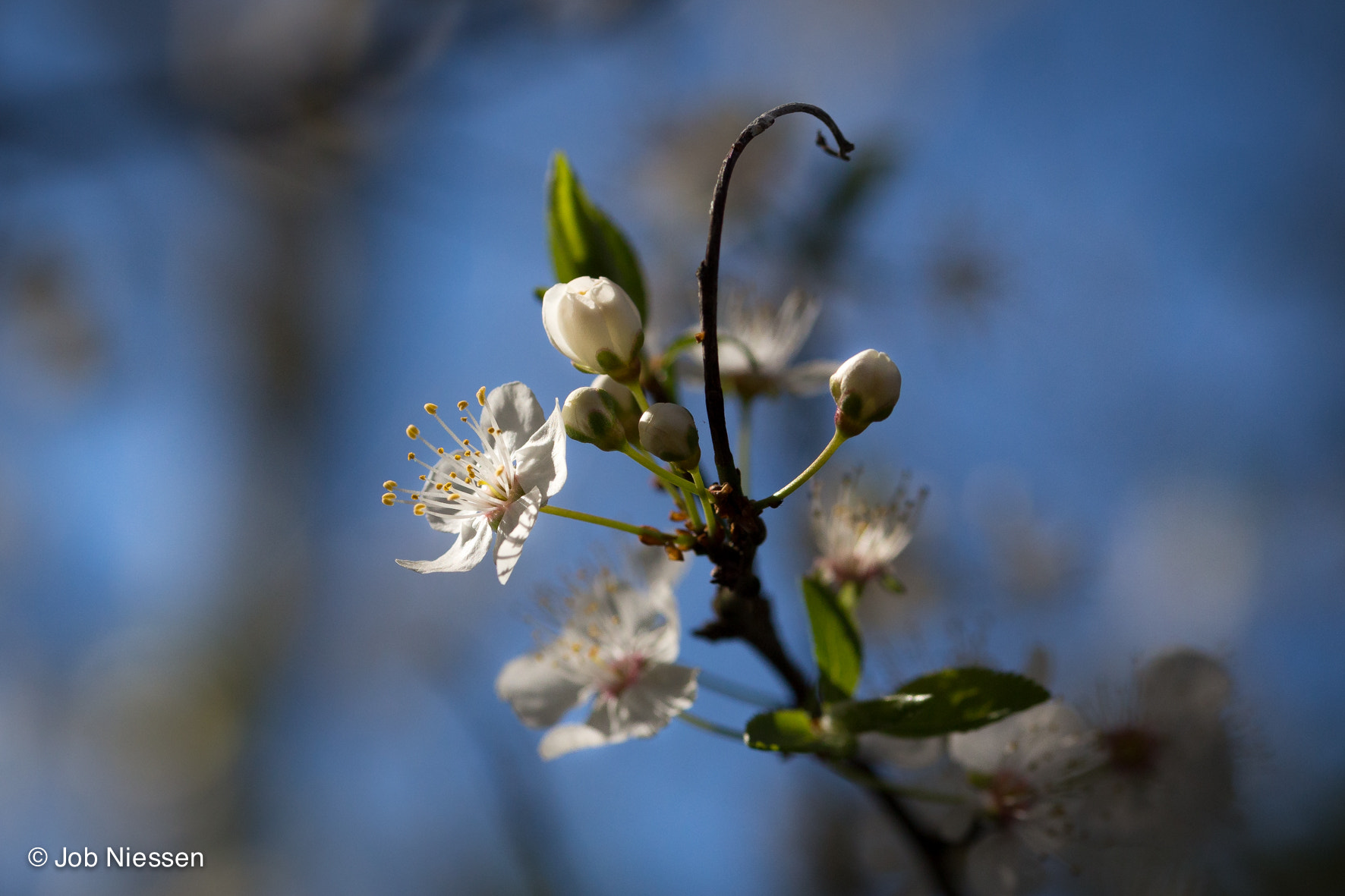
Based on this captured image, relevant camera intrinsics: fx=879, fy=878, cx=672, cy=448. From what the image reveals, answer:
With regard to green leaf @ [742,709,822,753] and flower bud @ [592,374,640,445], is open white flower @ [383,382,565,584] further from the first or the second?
green leaf @ [742,709,822,753]

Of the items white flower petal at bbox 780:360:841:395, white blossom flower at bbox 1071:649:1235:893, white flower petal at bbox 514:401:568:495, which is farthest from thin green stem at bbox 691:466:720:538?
white blossom flower at bbox 1071:649:1235:893

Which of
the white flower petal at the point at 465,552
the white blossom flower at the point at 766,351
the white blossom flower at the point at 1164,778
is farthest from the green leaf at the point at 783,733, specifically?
the white blossom flower at the point at 1164,778

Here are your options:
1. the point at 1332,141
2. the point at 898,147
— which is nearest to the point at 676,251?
the point at 898,147

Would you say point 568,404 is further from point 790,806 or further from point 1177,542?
point 1177,542

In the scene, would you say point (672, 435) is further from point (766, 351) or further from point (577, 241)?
point (766, 351)

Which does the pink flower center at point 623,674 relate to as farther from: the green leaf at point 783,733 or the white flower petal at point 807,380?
the white flower petal at point 807,380
